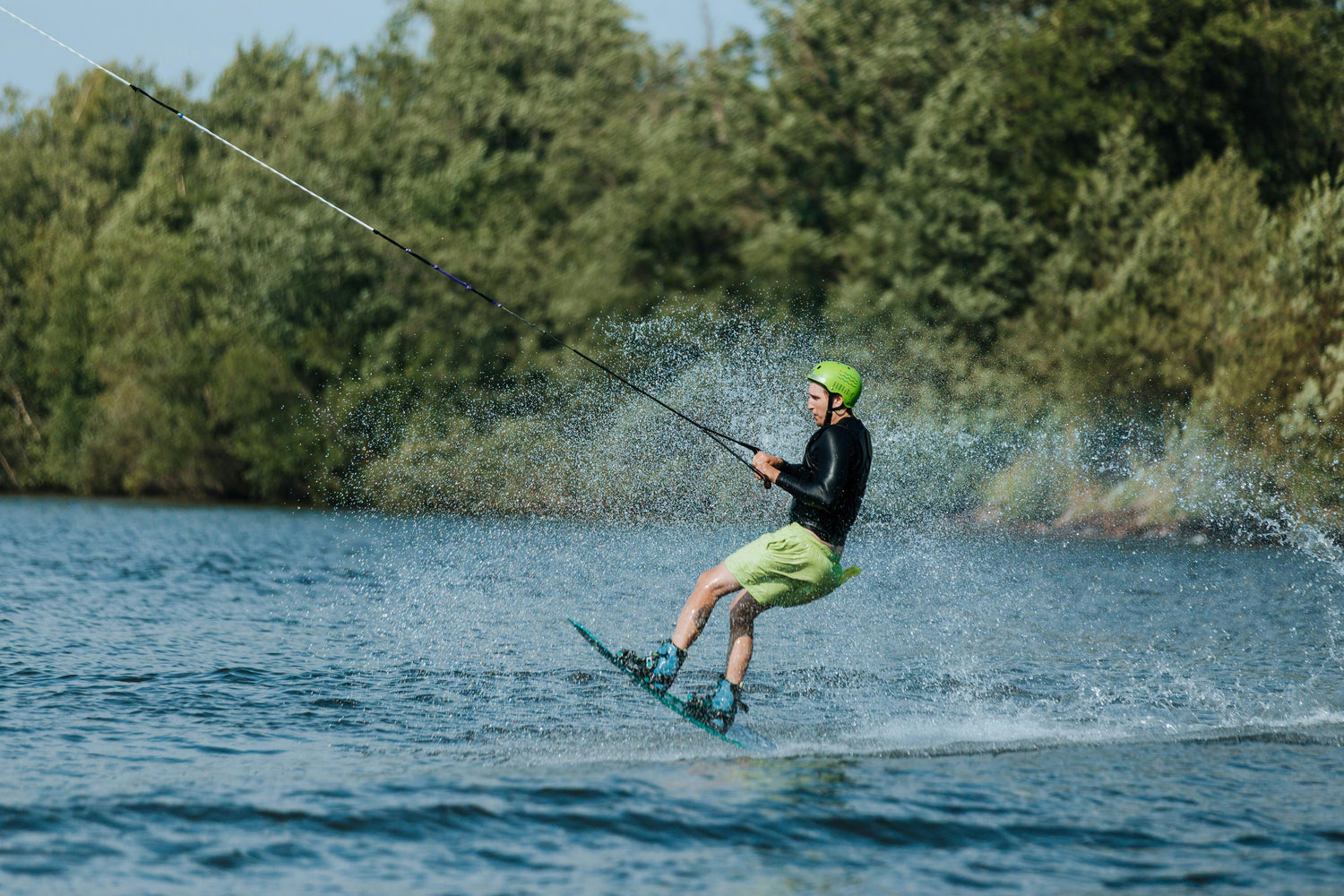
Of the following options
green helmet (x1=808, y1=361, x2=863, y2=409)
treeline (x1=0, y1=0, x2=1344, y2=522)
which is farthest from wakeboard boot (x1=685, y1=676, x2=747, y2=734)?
treeline (x1=0, y1=0, x2=1344, y2=522)

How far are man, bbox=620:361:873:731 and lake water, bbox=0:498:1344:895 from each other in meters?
0.45

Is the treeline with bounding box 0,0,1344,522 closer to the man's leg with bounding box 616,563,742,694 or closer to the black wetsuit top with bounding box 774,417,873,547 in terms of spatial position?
the black wetsuit top with bounding box 774,417,873,547

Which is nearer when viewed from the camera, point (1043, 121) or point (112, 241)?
A: point (1043, 121)

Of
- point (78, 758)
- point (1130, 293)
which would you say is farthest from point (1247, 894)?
point (1130, 293)

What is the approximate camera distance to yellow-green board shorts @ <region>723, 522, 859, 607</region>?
7.93 metres

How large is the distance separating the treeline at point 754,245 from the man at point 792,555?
20.1 m

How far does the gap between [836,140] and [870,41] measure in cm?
300

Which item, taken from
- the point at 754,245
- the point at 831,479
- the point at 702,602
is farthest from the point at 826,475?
the point at 754,245

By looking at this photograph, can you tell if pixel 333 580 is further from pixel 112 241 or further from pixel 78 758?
pixel 112 241

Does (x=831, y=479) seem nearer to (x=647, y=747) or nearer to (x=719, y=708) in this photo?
(x=719, y=708)

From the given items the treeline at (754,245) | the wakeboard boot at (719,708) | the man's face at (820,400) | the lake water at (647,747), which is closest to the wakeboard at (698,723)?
the wakeboard boot at (719,708)

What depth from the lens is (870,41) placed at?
125 ft

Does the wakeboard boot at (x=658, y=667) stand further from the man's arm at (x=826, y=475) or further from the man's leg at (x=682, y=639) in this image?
the man's arm at (x=826, y=475)

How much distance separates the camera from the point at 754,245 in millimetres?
36219
